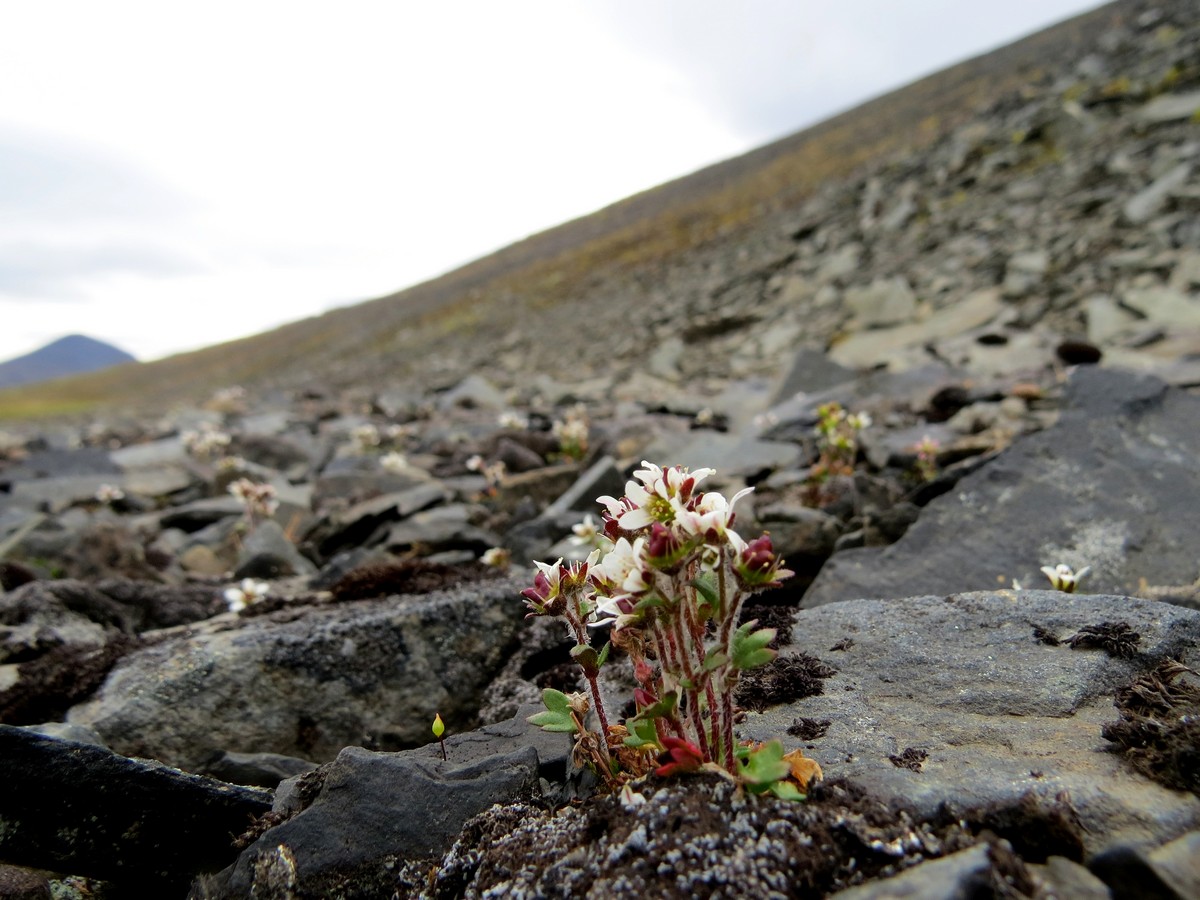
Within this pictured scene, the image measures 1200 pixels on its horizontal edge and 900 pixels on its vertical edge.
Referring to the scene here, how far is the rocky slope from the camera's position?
2004mm

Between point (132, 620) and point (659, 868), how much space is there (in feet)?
17.2

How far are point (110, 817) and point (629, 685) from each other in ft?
7.09

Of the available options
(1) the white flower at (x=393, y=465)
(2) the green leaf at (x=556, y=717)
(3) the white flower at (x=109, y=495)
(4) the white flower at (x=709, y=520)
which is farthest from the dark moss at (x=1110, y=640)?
(3) the white flower at (x=109, y=495)

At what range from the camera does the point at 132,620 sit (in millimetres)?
5516

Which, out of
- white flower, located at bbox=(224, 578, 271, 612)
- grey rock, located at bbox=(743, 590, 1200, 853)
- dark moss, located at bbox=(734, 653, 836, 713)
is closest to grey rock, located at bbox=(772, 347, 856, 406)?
grey rock, located at bbox=(743, 590, 1200, 853)

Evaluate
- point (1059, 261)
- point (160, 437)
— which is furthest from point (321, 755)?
point (160, 437)

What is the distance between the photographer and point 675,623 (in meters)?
2.25

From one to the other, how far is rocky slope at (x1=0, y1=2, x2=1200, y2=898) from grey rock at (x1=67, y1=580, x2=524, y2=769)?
0.05ft

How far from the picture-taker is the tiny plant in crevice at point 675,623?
2.11 m

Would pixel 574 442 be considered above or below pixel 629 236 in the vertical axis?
below

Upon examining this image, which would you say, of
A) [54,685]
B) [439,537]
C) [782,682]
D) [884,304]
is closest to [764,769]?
[782,682]

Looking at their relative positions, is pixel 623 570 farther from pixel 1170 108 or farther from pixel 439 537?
pixel 1170 108

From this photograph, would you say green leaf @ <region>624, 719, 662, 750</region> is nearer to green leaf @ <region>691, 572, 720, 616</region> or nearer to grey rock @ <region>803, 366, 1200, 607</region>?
green leaf @ <region>691, 572, 720, 616</region>

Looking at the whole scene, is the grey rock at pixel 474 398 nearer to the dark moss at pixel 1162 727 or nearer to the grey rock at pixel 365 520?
the grey rock at pixel 365 520
